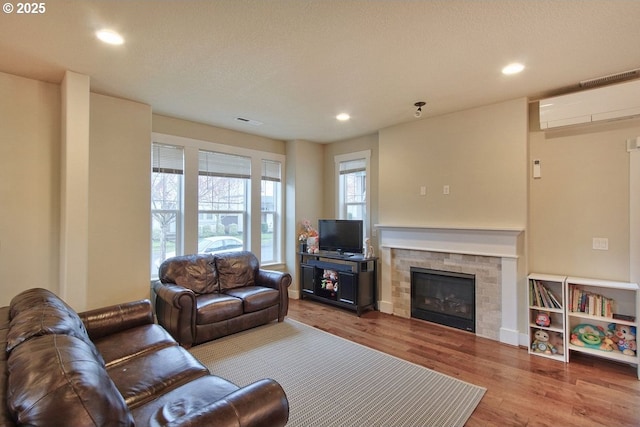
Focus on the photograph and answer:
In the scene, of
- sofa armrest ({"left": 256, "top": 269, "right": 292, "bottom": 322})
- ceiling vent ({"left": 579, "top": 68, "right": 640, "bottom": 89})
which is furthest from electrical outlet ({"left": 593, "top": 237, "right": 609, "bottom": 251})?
sofa armrest ({"left": 256, "top": 269, "right": 292, "bottom": 322})

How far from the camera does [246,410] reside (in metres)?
1.32

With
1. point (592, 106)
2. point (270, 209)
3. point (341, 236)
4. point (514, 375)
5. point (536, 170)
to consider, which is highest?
point (592, 106)

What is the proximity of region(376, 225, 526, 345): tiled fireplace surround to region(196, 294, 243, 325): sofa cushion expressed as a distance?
6.89ft

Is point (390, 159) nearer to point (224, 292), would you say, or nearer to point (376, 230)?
point (376, 230)

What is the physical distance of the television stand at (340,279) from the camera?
4344mm

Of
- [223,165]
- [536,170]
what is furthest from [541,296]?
[223,165]

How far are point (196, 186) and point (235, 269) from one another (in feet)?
4.15

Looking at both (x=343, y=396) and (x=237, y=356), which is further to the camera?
(x=237, y=356)

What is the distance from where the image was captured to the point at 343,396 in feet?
7.78

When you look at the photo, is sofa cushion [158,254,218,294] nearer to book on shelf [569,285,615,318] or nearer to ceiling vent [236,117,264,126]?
ceiling vent [236,117,264,126]

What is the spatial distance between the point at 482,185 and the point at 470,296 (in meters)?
1.32

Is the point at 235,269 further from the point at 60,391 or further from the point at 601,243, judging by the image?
the point at 601,243

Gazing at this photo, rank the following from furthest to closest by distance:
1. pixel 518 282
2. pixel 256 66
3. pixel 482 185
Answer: pixel 482 185 < pixel 518 282 < pixel 256 66

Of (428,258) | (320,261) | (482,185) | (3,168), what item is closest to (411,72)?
(482,185)
